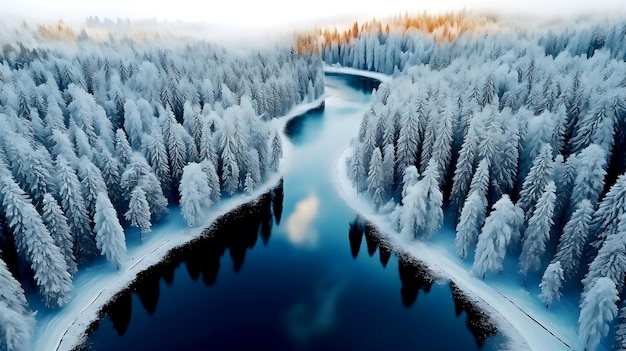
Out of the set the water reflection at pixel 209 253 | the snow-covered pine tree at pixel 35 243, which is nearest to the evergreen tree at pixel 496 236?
the water reflection at pixel 209 253

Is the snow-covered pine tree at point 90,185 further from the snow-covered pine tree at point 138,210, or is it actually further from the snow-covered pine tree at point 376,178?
the snow-covered pine tree at point 376,178

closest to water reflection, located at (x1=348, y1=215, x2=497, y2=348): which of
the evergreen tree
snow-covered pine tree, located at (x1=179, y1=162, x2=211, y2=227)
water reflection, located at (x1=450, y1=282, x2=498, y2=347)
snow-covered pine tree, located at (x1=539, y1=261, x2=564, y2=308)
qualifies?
water reflection, located at (x1=450, y1=282, x2=498, y2=347)

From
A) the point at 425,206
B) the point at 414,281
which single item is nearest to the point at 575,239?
the point at 425,206

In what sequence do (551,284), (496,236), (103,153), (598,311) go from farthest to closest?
1. (103,153)
2. (496,236)
3. (551,284)
4. (598,311)

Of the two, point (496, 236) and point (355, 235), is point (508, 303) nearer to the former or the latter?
point (496, 236)

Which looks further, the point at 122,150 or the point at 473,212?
the point at 122,150

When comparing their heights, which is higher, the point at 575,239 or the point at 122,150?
the point at 122,150
